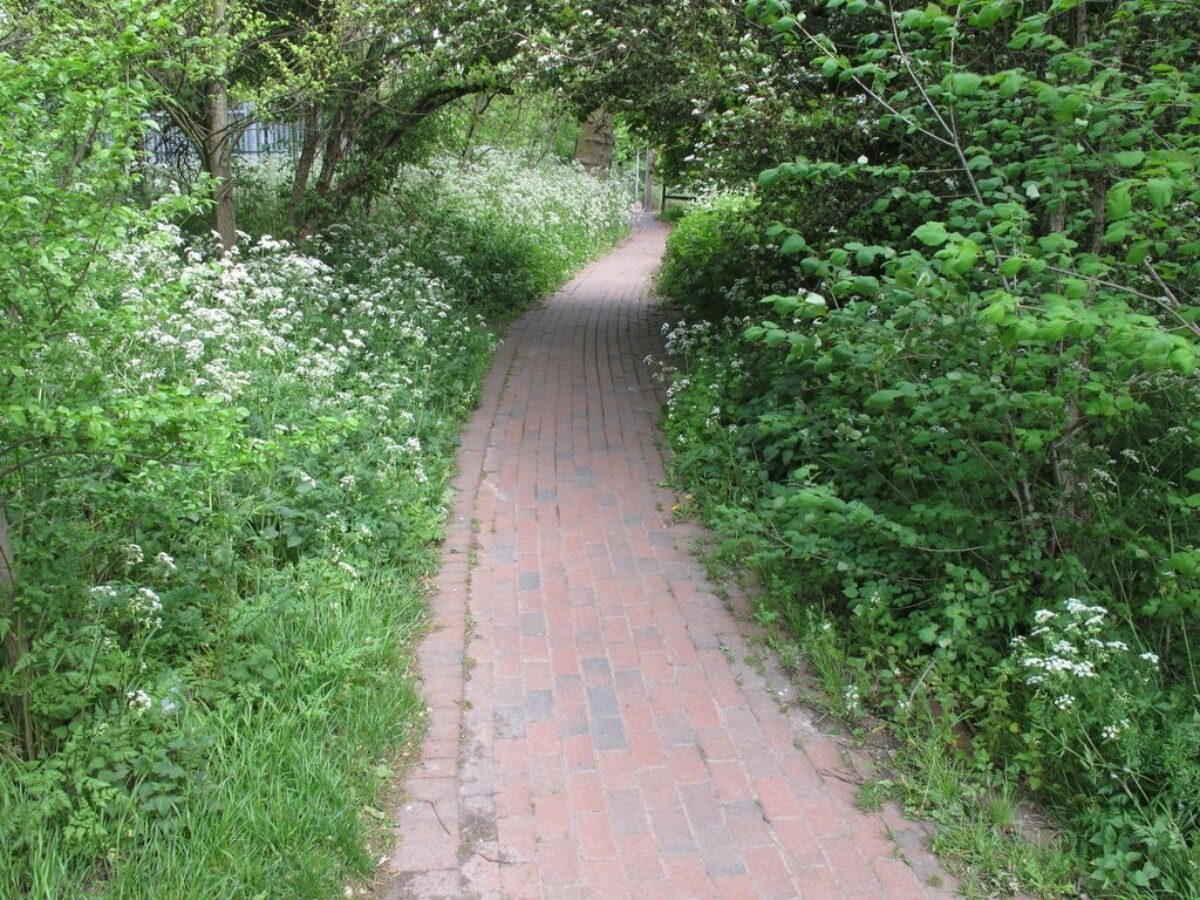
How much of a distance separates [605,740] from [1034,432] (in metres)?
2.05

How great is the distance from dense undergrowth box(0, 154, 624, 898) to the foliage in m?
1.95

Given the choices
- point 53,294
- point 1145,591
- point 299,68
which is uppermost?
point 299,68

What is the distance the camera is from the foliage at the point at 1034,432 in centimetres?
309

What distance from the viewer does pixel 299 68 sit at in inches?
374

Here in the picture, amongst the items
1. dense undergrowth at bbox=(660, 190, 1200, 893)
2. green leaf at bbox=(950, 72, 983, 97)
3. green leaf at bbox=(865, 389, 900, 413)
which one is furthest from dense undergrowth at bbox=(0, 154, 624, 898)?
green leaf at bbox=(950, 72, 983, 97)

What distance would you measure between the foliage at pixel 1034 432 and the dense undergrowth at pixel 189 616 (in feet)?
6.39

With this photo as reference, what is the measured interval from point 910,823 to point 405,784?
1814 millimetres

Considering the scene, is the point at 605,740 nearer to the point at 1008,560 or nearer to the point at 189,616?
the point at 189,616

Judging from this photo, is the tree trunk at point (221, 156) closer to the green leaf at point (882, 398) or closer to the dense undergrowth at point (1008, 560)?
the dense undergrowth at point (1008, 560)

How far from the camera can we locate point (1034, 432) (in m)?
3.58

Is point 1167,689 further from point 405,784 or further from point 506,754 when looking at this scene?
point 405,784

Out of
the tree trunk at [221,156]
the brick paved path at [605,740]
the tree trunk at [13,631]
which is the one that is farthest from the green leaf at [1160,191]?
the tree trunk at [221,156]

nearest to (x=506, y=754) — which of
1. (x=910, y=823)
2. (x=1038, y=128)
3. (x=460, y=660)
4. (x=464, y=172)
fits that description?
(x=460, y=660)

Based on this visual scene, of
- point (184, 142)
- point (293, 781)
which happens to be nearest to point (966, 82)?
point (293, 781)
